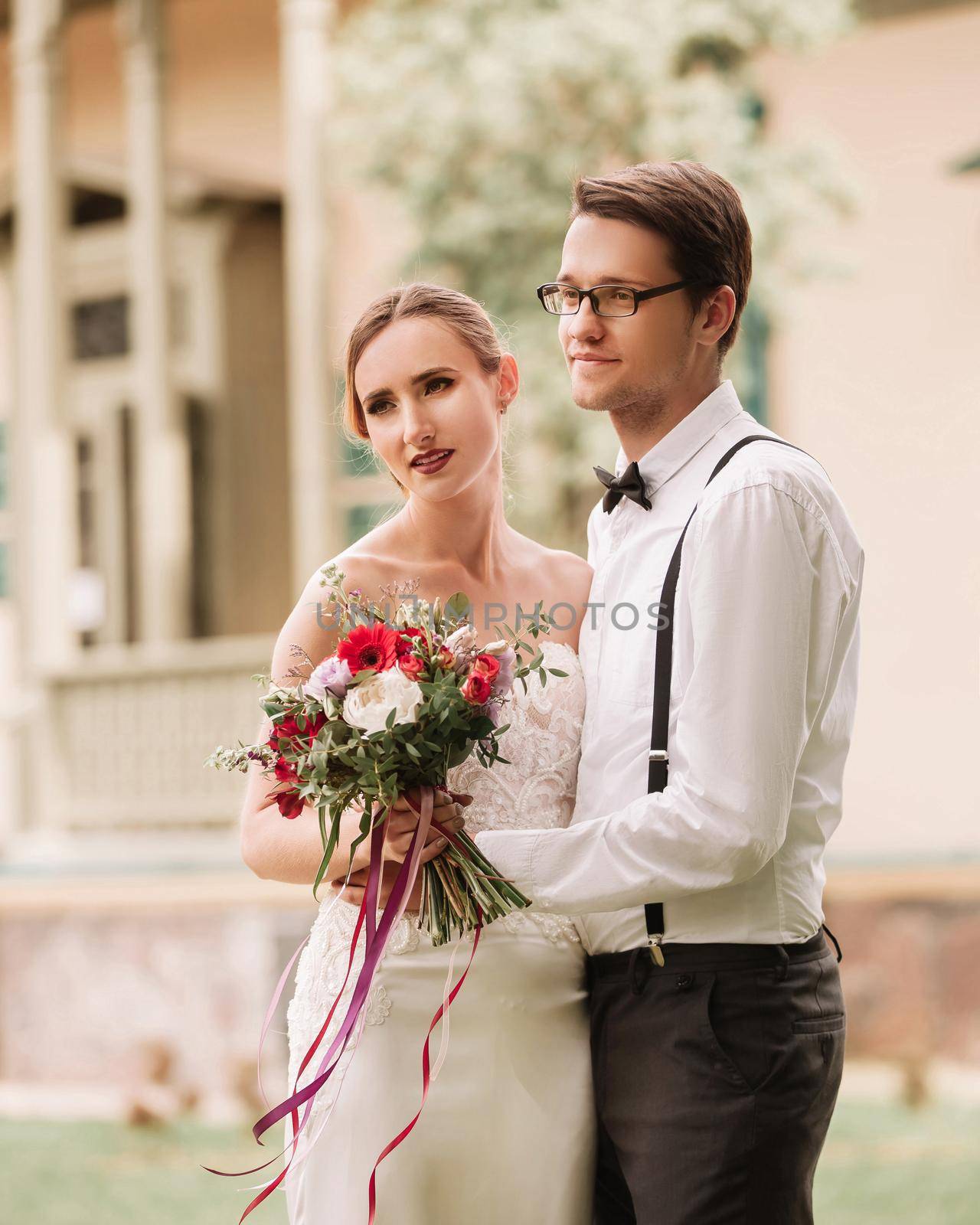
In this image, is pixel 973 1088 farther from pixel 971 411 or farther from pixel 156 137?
pixel 156 137

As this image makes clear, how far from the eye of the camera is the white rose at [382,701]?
2293mm

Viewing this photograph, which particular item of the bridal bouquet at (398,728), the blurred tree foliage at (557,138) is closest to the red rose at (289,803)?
the bridal bouquet at (398,728)

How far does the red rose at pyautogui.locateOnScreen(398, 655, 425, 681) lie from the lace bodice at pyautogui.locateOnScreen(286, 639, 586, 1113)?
1.26 ft

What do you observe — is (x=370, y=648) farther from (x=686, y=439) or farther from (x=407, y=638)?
(x=686, y=439)

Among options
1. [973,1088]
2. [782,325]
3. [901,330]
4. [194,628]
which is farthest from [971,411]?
[194,628]

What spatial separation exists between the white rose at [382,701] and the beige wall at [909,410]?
21.1 ft

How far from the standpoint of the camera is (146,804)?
9891mm

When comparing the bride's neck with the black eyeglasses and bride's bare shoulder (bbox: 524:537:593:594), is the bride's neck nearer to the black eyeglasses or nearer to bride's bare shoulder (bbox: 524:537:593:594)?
bride's bare shoulder (bbox: 524:537:593:594)

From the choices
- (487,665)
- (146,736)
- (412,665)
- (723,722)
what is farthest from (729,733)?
(146,736)

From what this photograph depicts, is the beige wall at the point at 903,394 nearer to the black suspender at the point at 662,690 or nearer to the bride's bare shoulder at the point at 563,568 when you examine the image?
the bride's bare shoulder at the point at 563,568

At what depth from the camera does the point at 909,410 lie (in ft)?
28.0

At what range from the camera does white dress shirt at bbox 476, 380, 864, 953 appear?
7.62ft

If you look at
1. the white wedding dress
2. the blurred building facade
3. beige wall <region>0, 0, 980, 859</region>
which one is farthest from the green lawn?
the white wedding dress

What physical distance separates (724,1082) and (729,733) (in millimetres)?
557
